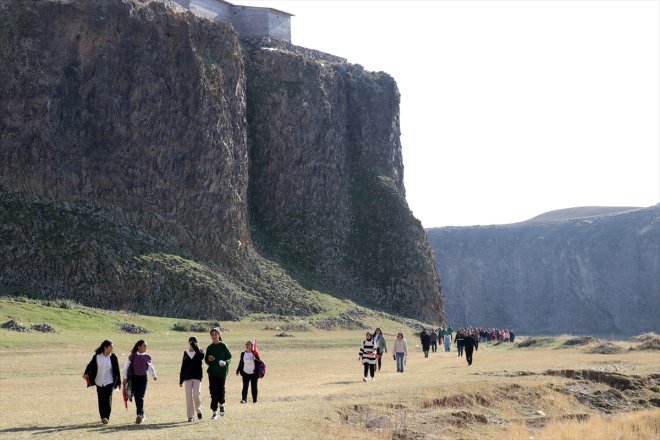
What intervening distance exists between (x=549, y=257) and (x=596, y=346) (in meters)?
136

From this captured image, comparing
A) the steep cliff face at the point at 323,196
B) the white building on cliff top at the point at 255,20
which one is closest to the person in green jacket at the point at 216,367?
the steep cliff face at the point at 323,196

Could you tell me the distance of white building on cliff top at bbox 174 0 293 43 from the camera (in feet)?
381

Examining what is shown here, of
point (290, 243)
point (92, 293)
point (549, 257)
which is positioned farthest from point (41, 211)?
point (549, 257)

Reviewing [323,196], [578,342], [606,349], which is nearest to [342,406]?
[606,349]

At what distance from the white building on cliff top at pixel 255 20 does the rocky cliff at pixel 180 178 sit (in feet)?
9.43

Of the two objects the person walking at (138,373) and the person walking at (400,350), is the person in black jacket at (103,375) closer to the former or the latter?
the person walking at (138,373)

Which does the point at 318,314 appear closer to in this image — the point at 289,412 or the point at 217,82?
the point at 217,82

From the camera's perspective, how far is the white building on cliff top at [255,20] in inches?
4567

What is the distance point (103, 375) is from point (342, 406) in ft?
23.6

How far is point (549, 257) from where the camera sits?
637 feet

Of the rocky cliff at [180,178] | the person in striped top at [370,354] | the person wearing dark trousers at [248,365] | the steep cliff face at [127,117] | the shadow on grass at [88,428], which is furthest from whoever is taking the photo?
the steep cliff face at [127,117]

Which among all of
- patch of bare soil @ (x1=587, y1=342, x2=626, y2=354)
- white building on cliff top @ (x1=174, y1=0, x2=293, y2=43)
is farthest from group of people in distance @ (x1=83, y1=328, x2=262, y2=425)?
white building on cliff top @ (x1=174, y1=0, x2=293, y2=43)

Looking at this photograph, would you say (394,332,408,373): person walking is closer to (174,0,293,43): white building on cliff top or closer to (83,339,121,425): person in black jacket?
(83,339,121,425): person in black jacket

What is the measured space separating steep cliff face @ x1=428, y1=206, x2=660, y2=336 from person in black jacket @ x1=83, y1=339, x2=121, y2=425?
16065 centimetres
